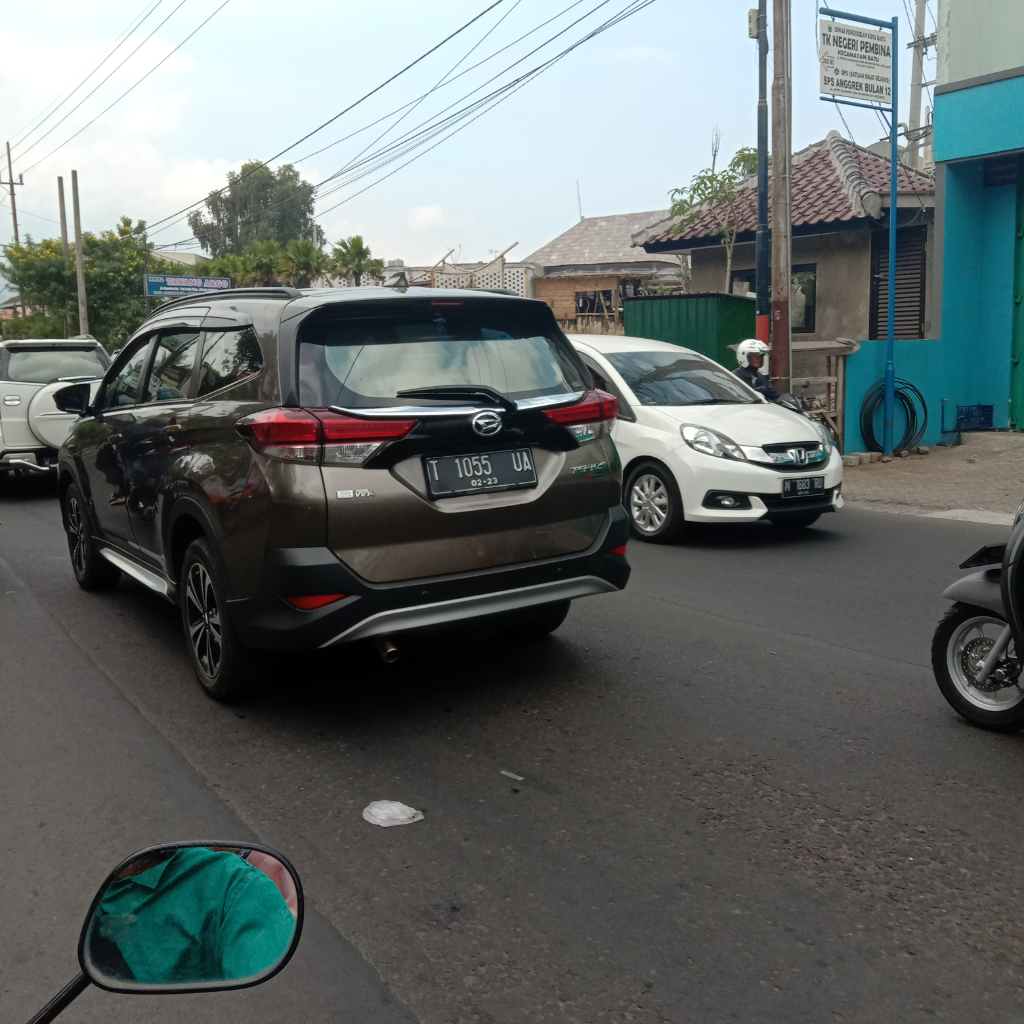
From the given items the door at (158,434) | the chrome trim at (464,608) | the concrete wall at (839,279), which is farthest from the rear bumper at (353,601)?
the concrete wall at (839,279)

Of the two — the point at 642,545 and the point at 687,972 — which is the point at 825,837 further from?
the point at 642,545

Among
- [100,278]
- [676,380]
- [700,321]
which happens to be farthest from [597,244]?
[676,380]

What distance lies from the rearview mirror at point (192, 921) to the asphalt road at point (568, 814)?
142 centimetres

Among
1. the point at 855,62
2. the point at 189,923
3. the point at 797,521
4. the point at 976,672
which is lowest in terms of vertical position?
the point at 797,521

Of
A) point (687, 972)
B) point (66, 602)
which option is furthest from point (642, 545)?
point (687, 972)

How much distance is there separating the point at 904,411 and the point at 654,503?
23.8ft

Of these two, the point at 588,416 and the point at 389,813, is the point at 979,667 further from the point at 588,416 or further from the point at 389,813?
the point at 389,813

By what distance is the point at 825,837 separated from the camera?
11.7 ft

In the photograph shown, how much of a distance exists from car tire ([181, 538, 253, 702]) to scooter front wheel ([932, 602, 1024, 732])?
3.00 metres

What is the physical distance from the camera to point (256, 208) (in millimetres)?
77250

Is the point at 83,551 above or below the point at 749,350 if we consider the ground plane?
below

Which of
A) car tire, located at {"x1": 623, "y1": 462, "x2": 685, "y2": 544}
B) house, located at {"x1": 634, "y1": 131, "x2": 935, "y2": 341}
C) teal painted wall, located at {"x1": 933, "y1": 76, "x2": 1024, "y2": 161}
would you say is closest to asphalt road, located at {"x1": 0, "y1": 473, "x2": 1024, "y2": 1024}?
car tire, located at {"x1": 623, "y1": 462, "x2": 685, "y2": 544}

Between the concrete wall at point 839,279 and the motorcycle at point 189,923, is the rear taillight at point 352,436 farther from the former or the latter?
the concrete wall at point 839,279

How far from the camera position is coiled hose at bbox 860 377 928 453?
578 inches
